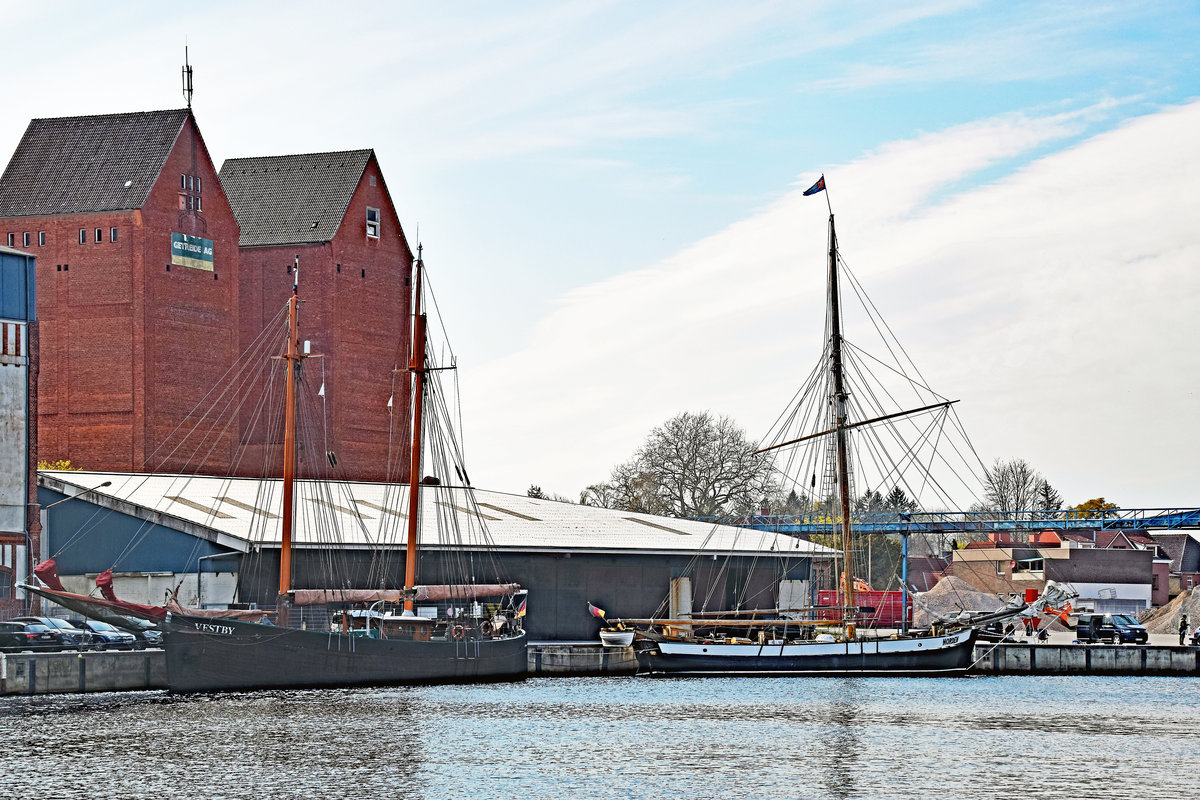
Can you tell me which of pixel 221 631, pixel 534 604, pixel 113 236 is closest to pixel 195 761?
pixel 221 631

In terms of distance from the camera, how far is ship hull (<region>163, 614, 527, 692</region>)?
49094mm

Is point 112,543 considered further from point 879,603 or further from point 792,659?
point 879,603

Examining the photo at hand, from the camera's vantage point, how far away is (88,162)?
86.2 metres

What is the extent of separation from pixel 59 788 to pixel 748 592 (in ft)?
146

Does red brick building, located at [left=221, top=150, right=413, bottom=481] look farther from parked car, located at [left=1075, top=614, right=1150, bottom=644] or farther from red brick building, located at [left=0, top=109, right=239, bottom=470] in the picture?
parked car, located at [left=1075, top=614, right=1150, bottom=644]

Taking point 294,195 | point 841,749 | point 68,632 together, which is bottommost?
point 841,749

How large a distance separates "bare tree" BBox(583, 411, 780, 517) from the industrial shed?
3460 cm

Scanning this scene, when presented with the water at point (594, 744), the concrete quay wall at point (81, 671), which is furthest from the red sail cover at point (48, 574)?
the water at point (594, 744)

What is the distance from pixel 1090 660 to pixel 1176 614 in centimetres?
2632

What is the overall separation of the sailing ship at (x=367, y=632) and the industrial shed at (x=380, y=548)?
1092 mm

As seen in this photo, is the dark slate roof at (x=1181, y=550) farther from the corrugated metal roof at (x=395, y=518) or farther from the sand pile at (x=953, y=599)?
the corrugated metal roof at (x=395, y=518)

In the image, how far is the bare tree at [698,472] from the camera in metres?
114

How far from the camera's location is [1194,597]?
8900 cm

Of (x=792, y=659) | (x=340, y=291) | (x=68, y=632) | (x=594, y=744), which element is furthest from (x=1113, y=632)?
(x=340, y=291)
